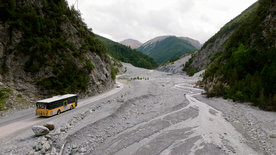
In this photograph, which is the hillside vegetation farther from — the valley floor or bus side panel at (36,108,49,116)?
bus side panel at (36,108,49,116)

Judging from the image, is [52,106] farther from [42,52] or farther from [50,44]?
[50,44]

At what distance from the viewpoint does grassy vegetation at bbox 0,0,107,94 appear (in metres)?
25.2

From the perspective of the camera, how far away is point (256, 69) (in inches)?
1007

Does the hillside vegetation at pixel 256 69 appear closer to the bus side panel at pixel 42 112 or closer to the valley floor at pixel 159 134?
the valley floor at pixel 159 134

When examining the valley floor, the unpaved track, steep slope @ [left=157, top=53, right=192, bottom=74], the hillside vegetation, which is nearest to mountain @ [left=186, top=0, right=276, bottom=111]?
the hillside vegetation

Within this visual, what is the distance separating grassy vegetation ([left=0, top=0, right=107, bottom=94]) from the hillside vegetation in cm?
2921

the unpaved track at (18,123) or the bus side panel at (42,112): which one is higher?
the bus side panel at (42,112)

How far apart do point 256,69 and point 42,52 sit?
38858mm

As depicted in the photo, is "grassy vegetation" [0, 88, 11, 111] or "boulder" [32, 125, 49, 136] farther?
"grassy vegetation" [0, 88, 11, 111]

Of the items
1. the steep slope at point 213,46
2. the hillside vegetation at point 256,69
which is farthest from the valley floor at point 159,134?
the steep slope at point 213,46

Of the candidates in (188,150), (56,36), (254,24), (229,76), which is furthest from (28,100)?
(254,24)

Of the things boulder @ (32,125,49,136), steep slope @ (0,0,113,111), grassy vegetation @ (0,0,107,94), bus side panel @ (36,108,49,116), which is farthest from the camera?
grassy vegetation @ (0,0,107,94)

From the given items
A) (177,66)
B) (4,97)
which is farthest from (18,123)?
(177,66)

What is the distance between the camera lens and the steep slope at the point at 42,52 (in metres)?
23.9
